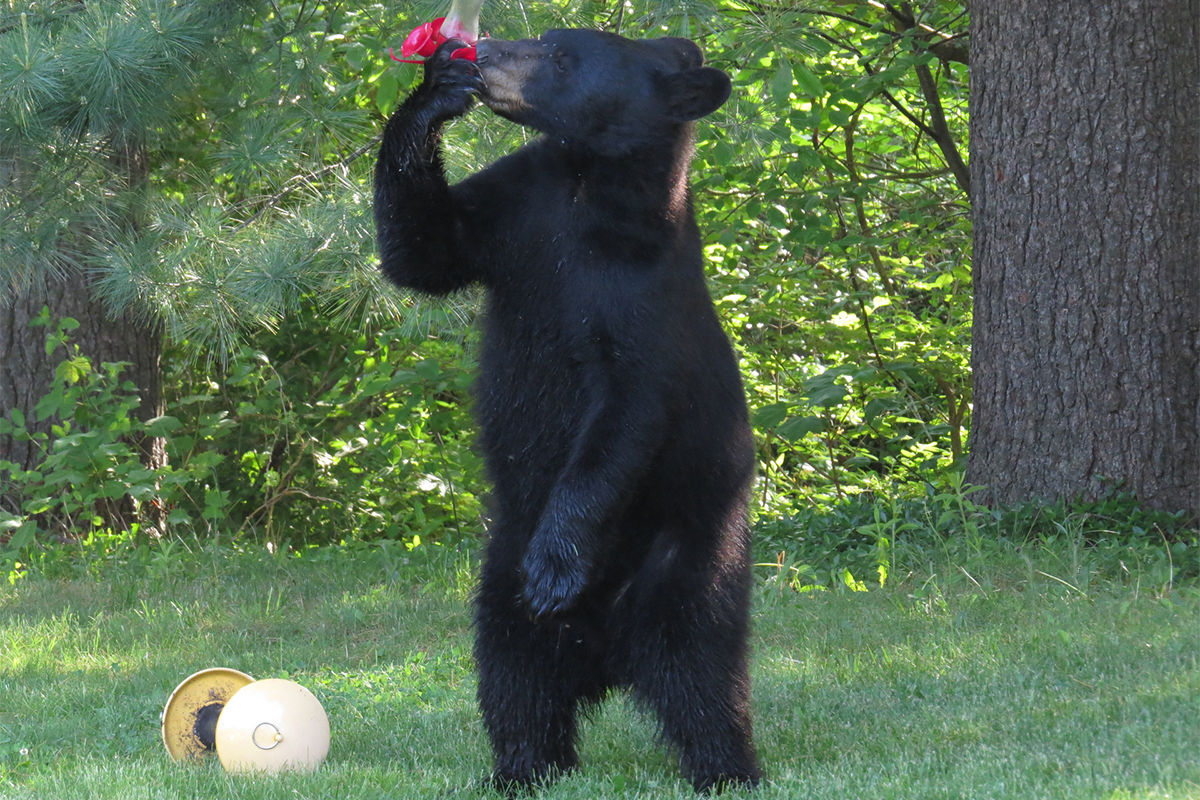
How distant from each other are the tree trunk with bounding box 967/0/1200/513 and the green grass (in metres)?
0.68

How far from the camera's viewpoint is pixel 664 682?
2.96 m

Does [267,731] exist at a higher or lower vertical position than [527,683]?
lower

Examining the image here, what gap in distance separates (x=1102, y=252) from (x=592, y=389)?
355 centimetres

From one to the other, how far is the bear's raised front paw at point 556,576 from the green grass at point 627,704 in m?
0.52

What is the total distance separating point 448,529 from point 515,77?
18.7 feet

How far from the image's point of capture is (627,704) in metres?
3.62

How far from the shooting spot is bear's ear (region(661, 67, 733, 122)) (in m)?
2.96

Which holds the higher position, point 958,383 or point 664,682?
point 664,682

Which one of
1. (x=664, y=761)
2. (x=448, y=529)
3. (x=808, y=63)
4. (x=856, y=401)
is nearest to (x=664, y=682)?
(x=664, y=761)

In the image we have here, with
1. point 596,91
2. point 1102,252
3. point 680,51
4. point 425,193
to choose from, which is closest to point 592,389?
point 425,193

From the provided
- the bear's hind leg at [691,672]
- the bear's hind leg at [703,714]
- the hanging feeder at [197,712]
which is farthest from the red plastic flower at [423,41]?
the hanging feeder at [197,712]

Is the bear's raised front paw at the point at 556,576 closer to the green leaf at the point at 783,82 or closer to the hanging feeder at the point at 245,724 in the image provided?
the hanging feeder at the point at 245,724

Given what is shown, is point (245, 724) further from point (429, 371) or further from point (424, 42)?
point (429, 371)

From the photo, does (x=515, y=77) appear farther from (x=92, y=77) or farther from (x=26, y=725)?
(x=26, y=725)
